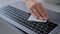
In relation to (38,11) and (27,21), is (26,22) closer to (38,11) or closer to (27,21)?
(27,21)

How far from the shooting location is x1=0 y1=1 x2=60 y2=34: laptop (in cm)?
52

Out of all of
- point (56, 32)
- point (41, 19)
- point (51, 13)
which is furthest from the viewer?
point (51, 13)

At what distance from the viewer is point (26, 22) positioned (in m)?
0.60

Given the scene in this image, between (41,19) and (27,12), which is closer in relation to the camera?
(41,19)

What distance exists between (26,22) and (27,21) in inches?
0.5

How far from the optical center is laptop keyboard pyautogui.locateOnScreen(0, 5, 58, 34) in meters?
0.52

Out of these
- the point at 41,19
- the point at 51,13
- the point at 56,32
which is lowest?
the point at 56,32

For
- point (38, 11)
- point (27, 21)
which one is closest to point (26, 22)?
point (27, 21)

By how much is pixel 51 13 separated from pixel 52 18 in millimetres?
79

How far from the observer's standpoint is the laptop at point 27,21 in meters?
0.52

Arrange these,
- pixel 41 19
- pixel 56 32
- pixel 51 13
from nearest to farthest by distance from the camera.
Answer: pixel 56 32 → pixel 41 19 → pixel 51 13

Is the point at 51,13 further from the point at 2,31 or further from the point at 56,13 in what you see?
the point at 2,31

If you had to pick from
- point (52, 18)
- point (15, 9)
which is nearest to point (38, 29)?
point (52, 18)

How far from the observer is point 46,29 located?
20.4 inches
